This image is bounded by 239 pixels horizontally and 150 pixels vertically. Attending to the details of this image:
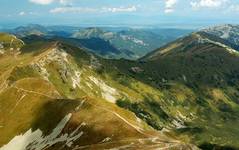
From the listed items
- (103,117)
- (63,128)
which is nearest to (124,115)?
(103,117)

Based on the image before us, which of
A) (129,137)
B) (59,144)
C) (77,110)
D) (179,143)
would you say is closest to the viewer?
(179,143)

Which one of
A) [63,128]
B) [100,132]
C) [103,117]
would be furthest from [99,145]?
[63,128]

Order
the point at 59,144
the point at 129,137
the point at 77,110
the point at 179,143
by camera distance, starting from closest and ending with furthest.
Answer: the point at 179,143
the point at 129,137
the point at 59,144
the point at 77,110

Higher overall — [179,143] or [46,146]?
[179,143]

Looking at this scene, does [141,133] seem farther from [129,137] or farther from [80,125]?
[80,125]

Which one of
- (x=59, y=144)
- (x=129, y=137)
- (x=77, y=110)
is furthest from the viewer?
(x=77, y=110)

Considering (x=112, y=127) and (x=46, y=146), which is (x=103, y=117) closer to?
(x=112, y=127)

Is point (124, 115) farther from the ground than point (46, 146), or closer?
farther from the ground

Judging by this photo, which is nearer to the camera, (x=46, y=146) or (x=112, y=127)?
(x=112, y=127)

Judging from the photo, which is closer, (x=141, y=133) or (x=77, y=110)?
(x=141, y=133)
